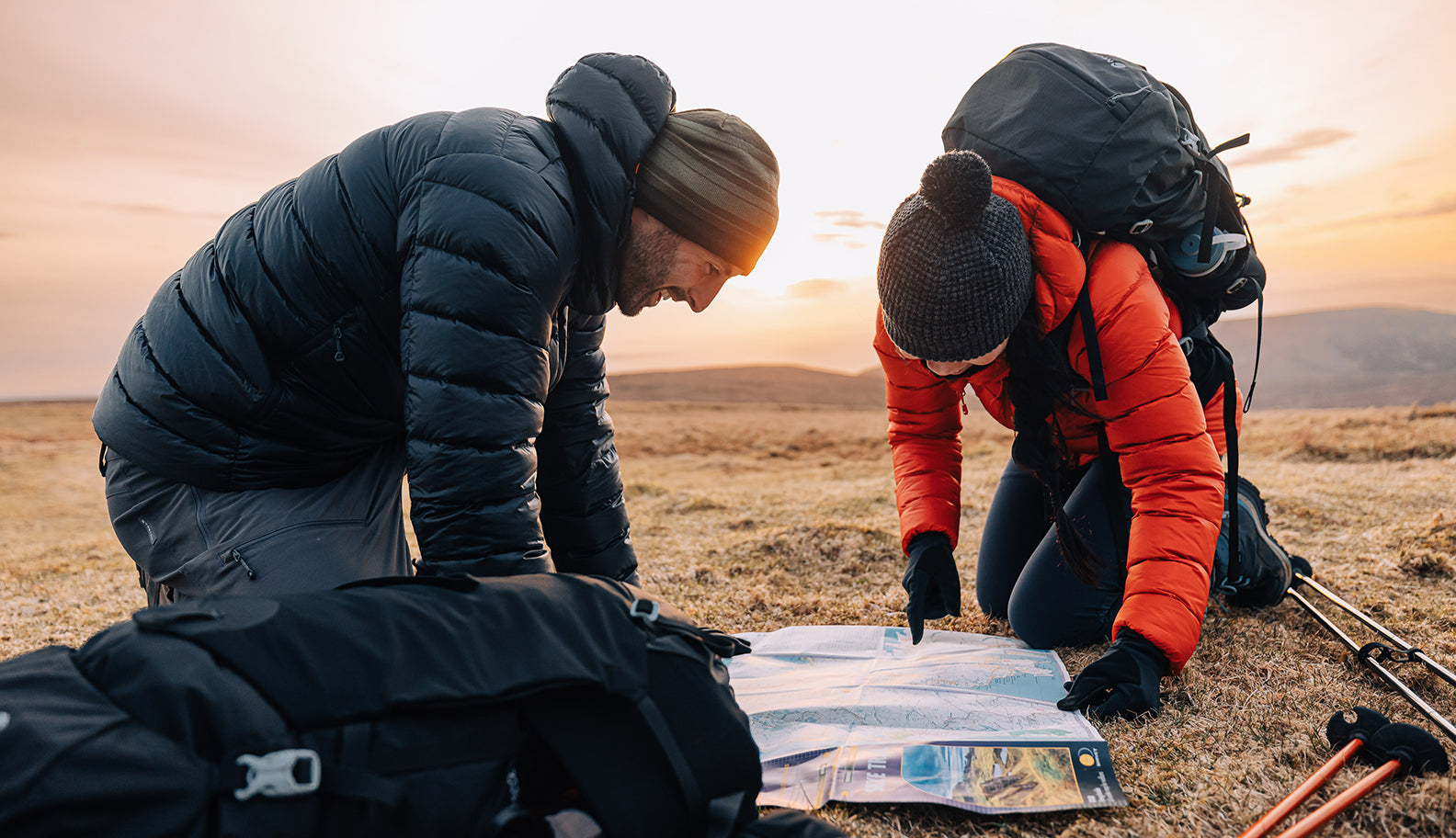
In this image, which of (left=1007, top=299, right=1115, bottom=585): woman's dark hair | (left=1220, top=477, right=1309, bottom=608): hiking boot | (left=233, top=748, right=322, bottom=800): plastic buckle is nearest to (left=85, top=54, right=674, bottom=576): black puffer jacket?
(left=233, top=748, right=322, bottom=800): plastic buckle

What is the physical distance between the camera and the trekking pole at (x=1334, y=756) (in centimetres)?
168

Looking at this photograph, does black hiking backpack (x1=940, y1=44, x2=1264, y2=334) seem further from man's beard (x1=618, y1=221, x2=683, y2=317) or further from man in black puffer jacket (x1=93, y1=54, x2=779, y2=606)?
man's beard (x1=618, y1=221, x2=683, y2=317)

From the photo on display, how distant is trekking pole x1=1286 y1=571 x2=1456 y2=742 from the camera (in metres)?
2.18

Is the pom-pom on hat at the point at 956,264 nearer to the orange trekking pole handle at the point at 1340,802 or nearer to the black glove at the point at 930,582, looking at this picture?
the black glove at the point at 930,582

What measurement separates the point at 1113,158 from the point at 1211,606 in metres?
1.91

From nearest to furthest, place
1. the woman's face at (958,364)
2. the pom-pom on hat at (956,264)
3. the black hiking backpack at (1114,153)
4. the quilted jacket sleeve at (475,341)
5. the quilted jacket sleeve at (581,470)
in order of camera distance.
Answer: the quilted jacket sleeve at (475,341) → the pom-pom on hat at (956,264) → the black hiking backpack at (1114,153) → the woman's face at (958,364) → the quilted jacket sleeve at (581,470)

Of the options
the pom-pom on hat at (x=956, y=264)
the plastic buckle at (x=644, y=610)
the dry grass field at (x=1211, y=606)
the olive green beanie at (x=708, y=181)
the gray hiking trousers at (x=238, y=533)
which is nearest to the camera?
the plastic buckle at (x=644, y=610)

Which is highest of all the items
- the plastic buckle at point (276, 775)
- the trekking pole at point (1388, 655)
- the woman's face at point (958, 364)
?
the woman's face at point (958, 364)

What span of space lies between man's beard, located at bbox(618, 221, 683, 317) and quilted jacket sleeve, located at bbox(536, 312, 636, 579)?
0.50 metres

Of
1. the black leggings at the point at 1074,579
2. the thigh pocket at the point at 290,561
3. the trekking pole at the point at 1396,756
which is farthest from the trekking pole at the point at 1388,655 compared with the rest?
the thigh pocket at the point at 290,561

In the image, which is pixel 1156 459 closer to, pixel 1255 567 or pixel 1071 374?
pixel 1071 374

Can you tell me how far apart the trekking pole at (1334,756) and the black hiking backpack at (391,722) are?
960 millimetres

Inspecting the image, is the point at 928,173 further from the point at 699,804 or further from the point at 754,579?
the point at 754,579

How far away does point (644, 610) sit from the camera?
5.12 ft
